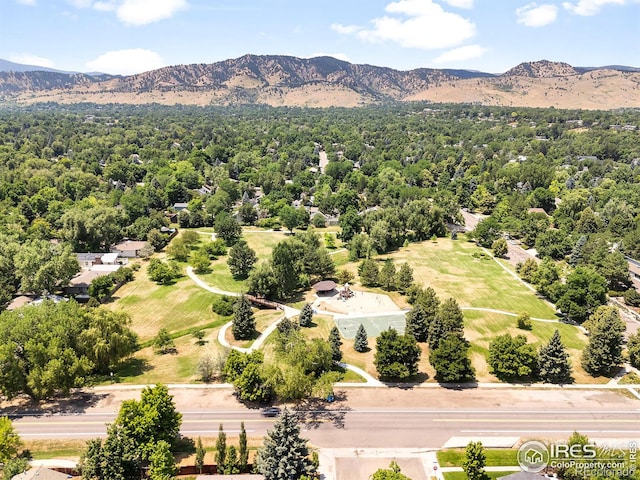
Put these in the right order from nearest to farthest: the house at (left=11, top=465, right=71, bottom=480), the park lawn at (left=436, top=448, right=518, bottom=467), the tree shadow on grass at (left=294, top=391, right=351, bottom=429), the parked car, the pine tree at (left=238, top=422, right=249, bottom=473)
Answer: the house at (left=11, top=465, right=71, bottom=480)
the pine tree at (left=238, top=422, right=249, bottom=473)
the park lawn at (left=436, top=448, right=518, bottom=467)
the tree shadow on grass at (left=294, top=391, right=351, bottom=429)
the parked car

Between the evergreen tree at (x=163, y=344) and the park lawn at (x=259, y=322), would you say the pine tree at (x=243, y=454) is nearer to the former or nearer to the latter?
the park lawn at (x=259, y=322)

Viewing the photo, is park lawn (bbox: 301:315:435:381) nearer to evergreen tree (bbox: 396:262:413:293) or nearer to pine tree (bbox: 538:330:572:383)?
pine tree (bbox: 538:330:572:383)

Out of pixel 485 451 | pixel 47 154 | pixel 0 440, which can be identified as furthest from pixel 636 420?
pixel 47 154

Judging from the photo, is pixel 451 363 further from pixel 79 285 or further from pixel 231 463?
pixel 79 285

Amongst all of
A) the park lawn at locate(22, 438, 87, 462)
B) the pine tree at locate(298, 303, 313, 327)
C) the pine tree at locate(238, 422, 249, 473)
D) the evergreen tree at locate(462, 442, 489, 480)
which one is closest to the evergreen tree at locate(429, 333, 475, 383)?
the evergreen tree at locate(462, 442, 489, 480)

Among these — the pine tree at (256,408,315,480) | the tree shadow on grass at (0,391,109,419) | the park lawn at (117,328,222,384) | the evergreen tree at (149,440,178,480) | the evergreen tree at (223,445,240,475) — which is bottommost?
the park lawn at (117,328,222,384)

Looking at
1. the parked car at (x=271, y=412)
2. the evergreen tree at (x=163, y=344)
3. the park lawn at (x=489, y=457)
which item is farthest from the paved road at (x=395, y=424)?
the evergreen tree at (x=163, y=344)
